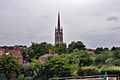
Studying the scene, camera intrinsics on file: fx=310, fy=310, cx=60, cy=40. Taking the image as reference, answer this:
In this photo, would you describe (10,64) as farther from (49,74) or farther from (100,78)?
A: (100,78)

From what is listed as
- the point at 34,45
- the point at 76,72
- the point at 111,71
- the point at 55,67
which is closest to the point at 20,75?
the point at 55,67

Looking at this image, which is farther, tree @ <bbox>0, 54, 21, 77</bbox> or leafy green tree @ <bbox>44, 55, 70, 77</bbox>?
tree @ <bbox>0, 54, 21, 77</bbox>

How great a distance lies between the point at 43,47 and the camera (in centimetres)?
7362

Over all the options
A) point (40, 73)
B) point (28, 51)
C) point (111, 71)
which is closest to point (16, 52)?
point (28, 51)

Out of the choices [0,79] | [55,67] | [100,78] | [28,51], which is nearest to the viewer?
[100,78]

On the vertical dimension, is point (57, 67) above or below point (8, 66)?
below

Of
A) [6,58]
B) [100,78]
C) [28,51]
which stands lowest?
[100,78]

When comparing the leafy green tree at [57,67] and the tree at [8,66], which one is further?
the tree at [8,66]

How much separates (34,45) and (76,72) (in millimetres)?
42366

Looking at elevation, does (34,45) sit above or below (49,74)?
above

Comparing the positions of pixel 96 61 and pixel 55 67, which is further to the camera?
pixel 96 61

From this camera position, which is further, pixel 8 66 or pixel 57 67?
pixel 8 66

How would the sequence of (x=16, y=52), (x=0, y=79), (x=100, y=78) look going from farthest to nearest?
1. (x=16, y=52)
2. (x=0, y=79)
3. (x=100, y=78)

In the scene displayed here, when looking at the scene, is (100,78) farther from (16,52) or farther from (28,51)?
(28,51)
